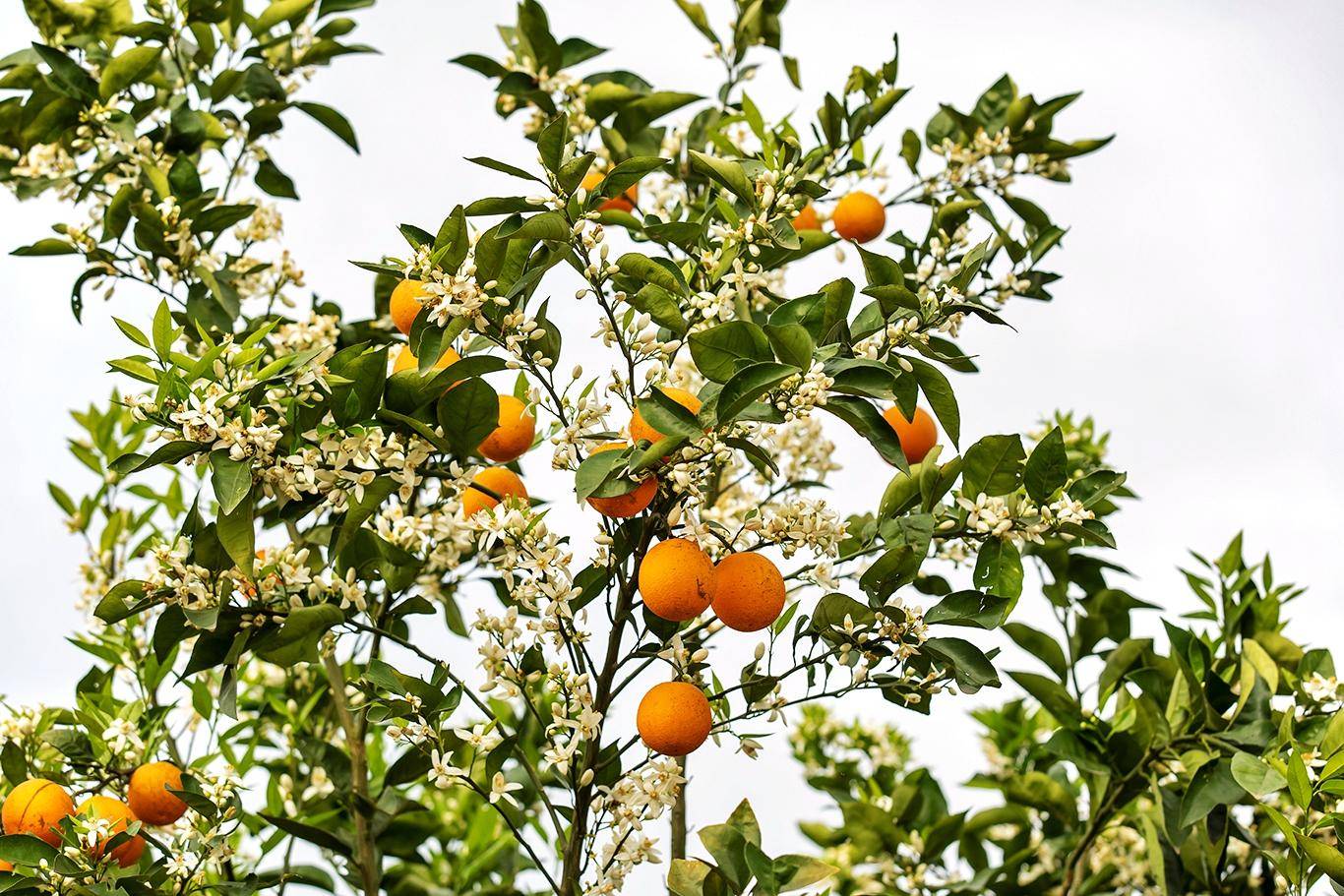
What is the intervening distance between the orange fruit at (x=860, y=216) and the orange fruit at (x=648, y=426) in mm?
669

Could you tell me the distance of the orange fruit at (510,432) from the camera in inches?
57.3

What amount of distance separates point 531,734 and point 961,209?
121cm

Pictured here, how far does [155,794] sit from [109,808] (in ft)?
0.18

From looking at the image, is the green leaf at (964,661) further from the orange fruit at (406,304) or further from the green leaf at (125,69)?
the green leaf at (125,69)

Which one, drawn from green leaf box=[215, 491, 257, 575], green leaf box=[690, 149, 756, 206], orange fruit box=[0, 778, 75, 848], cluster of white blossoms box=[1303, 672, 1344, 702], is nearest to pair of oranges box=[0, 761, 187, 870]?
orange fruit box=[0, 778, 75, 848]

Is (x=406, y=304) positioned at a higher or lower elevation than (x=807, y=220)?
lower

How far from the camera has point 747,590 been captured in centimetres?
125

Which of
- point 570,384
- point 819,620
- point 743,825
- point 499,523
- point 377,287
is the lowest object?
point 743,825

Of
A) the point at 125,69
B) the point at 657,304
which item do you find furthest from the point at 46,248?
the point at 657,304

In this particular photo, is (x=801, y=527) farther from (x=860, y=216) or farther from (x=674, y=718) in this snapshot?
(x=860, y=216)

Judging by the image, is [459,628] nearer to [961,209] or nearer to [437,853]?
[437,853]

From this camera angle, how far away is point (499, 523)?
1.32m

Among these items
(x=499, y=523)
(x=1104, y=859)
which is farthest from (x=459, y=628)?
(x=1104, y=859)

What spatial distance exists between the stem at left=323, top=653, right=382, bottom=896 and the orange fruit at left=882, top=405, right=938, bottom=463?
0.76 meters
